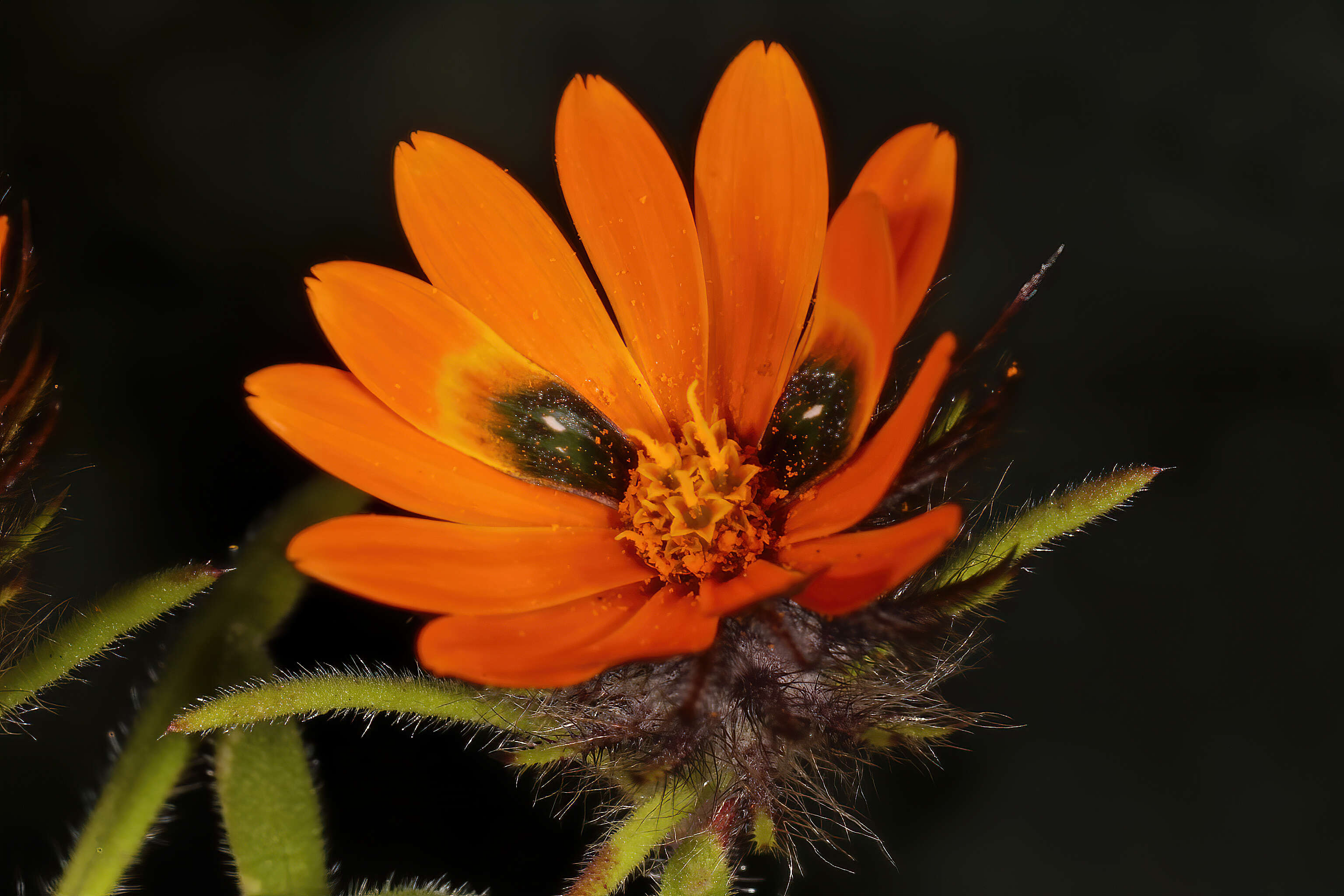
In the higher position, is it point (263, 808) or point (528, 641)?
point (528, 641)

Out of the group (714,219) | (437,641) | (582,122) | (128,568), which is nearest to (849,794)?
(437,641)

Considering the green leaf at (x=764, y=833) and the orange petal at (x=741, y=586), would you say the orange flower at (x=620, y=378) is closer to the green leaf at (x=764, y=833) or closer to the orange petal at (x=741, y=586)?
the orange petal at (x=741, y=586)

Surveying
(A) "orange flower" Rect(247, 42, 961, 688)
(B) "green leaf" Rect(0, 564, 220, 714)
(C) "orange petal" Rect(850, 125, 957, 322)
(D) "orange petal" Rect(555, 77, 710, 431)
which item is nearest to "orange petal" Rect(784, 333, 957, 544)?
(A) "orange flower" Rect(247, 42, 961, 688)

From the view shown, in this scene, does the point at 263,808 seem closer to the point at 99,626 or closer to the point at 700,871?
the point at 99,626

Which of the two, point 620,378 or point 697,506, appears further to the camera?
point 620,378

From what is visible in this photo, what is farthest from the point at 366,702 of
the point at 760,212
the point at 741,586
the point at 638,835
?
the point at 760,212

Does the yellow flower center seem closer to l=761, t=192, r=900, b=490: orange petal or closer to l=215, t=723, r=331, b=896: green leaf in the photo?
l=761, t=192, r=900, b=490: orange petal

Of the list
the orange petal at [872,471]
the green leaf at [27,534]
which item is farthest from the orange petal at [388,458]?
the green leaf at [27,534]
